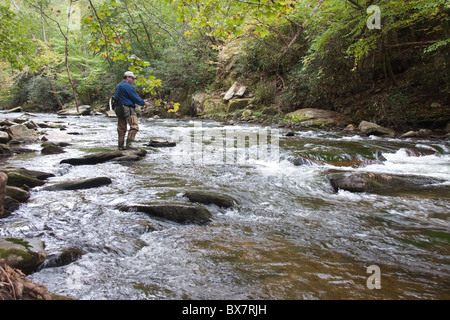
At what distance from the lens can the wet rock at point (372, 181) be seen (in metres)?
4.39

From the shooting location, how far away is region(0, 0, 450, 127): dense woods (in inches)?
103

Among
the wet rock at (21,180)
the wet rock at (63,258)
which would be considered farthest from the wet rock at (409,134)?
the wet rock at (21,180)

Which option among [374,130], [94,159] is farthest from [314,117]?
[94,159]

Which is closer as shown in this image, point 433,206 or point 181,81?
point 433,206

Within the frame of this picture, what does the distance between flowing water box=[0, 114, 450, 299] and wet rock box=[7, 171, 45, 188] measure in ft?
1.01

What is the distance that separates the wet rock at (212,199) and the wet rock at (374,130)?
25.7ft

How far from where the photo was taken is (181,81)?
21953mm

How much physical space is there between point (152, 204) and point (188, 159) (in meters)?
3.37

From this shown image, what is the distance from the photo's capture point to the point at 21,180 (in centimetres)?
424

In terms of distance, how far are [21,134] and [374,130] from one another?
497 inches

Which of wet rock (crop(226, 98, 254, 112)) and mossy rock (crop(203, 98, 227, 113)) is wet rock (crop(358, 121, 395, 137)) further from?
mossy rock (crop(203, 98, 227, 113))

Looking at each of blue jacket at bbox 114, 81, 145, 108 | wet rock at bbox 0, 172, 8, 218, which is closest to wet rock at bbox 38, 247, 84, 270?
wet rock at bbox 0, 172, 8, 218
